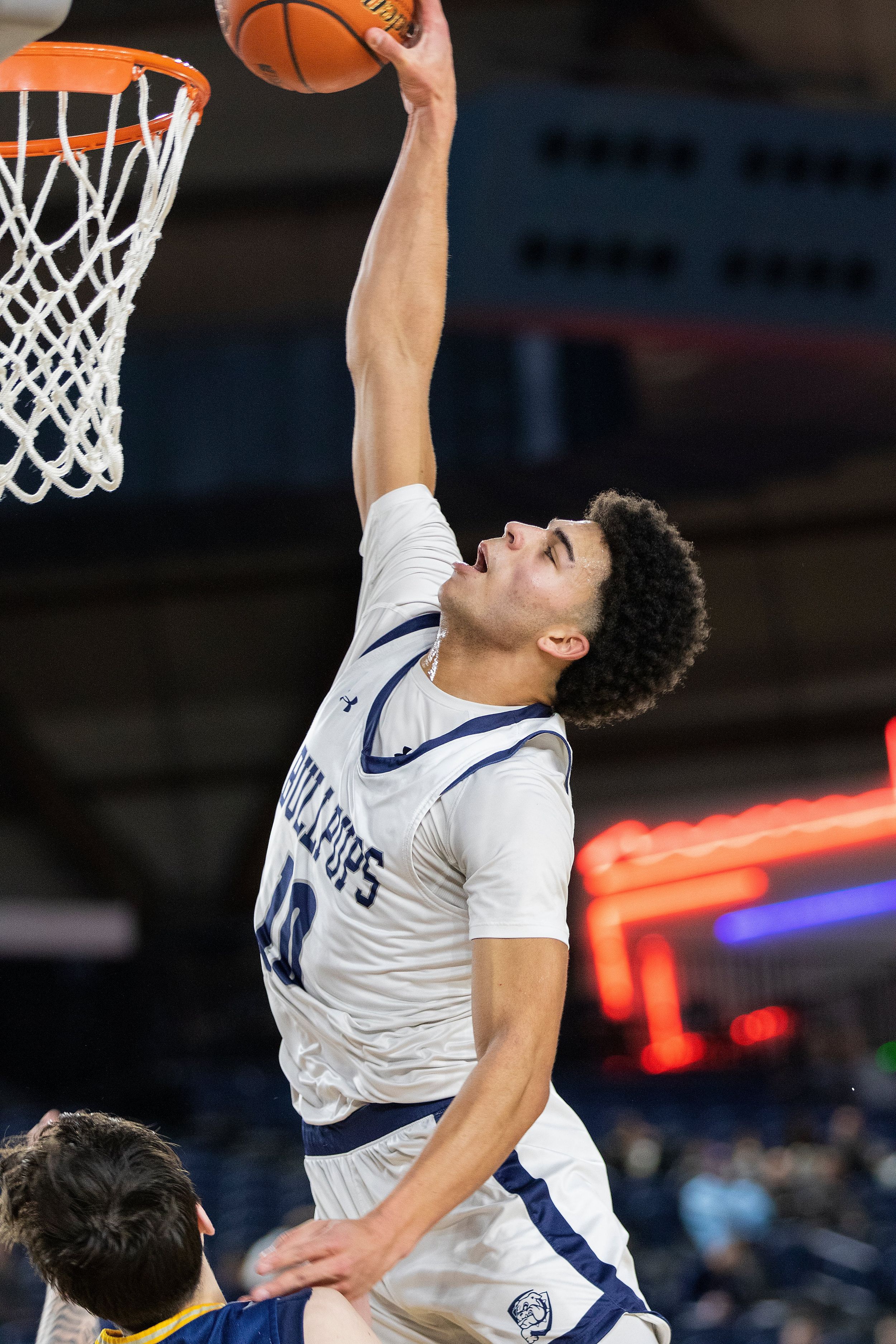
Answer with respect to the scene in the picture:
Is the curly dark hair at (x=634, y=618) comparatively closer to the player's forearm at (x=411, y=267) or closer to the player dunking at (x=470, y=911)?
the player dunking at (x=470, y=911)

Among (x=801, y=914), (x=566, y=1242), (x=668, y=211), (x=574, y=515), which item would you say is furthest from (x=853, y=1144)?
(x=566, y=1242)

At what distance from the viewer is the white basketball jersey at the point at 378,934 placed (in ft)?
7.51

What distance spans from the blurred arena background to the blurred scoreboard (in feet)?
0.07

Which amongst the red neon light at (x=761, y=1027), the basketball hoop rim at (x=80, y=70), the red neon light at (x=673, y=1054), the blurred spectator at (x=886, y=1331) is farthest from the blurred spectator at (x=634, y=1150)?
the basketball hoop rim at (x=80, y=70)

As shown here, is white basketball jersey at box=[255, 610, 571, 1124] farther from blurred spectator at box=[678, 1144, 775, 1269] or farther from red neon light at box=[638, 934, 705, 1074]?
red neon light at box=[638, 934, 705, 1074]

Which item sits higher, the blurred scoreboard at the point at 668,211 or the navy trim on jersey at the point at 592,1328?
the blurred scoreboard at the point at 668,211

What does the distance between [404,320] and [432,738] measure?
3.16 feet

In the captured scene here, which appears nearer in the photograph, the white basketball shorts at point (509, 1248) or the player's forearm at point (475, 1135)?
the player's forearm at point (475, 1135)

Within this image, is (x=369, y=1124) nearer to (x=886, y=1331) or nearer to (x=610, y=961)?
(x=886, y=1331)

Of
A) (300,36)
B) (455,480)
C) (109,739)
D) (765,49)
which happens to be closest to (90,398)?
(300,36)

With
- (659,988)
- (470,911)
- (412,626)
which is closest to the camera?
(470,911)

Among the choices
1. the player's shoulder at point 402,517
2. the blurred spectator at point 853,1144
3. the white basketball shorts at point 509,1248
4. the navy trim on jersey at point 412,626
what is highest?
the player's shoulder at point 402,517

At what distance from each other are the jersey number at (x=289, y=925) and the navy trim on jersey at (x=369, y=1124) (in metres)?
0.23

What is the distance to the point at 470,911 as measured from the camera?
2.12 metres
